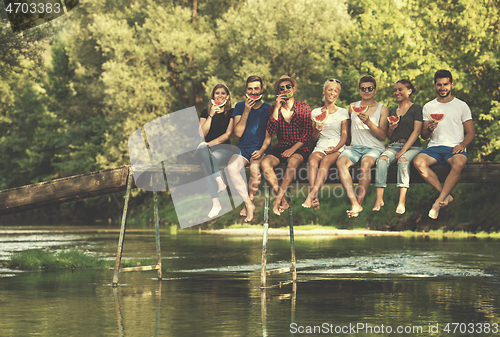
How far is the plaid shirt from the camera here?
1141cm

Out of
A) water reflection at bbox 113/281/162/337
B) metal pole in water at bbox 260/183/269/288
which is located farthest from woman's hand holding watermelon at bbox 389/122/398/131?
water reflection at bbox 113/281/162/337

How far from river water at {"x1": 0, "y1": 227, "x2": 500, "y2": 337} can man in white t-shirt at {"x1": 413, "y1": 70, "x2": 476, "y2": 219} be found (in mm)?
1931

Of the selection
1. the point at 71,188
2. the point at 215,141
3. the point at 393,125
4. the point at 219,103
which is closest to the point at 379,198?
the point at 393,125

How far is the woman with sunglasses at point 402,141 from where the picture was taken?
1091 cm

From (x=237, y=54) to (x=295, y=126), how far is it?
2701cm

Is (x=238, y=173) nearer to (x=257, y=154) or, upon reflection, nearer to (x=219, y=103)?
(x=257, y=154)

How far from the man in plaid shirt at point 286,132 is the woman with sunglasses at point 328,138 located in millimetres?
215

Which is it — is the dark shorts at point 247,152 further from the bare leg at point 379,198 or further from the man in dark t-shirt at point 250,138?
the bare leg at point 379,198

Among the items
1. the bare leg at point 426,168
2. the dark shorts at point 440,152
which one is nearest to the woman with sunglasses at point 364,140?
the bare leg at point 426,168

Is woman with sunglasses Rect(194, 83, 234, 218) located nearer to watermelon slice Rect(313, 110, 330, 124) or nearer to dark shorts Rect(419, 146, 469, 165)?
watermelon slice Rect(313, 110, 330, 124)

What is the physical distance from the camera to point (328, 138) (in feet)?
37.6

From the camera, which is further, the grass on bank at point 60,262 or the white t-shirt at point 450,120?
the grass on bank at point 60,262

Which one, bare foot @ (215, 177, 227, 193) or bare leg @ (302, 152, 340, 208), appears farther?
bare foot @ (215, 177, 227, 193)

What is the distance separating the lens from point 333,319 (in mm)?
9016
